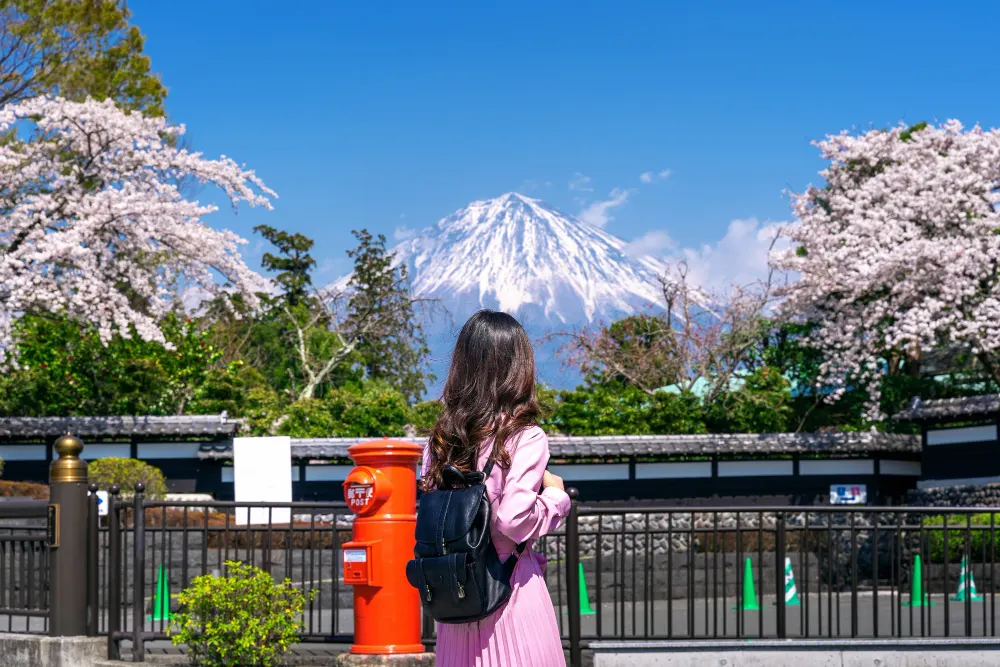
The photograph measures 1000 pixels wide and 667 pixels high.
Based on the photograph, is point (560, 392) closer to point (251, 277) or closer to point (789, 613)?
point (251, 277)

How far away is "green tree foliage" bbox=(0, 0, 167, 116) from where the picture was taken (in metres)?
28.1

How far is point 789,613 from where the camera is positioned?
14.9m

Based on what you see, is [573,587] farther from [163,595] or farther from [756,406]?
[756,406]

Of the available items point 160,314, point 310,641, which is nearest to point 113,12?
Answer: point 160,314

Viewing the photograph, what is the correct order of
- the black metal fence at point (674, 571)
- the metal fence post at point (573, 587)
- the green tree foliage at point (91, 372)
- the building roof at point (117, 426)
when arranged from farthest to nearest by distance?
1. the green tree foliage at point (91, 372)
2. the building roof at point (117, 426)
3. the black metal fence at point (674, 571)
4. the metal fence post at point (573, 587)

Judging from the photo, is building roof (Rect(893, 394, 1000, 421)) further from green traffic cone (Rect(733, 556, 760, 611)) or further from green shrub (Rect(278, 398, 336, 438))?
green shrub (Rect(278, 398, 336, 438))

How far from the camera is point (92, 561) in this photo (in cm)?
890

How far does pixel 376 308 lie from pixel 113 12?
11870 mm

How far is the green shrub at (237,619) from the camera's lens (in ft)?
26.8

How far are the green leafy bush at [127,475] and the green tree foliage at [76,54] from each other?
10.5 meters

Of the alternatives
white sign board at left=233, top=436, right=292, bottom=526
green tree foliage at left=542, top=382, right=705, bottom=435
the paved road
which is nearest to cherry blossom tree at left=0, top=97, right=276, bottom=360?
white sign board at left=233, top=436, right=292, bottom=526

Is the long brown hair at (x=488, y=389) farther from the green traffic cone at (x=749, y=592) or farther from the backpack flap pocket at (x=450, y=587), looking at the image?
the green traffic cone at (x=749, y=592)

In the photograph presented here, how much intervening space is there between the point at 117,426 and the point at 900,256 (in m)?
16.1

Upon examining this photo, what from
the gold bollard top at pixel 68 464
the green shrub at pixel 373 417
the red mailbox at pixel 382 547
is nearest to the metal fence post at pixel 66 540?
the gold bollard top at pixel 68 464
